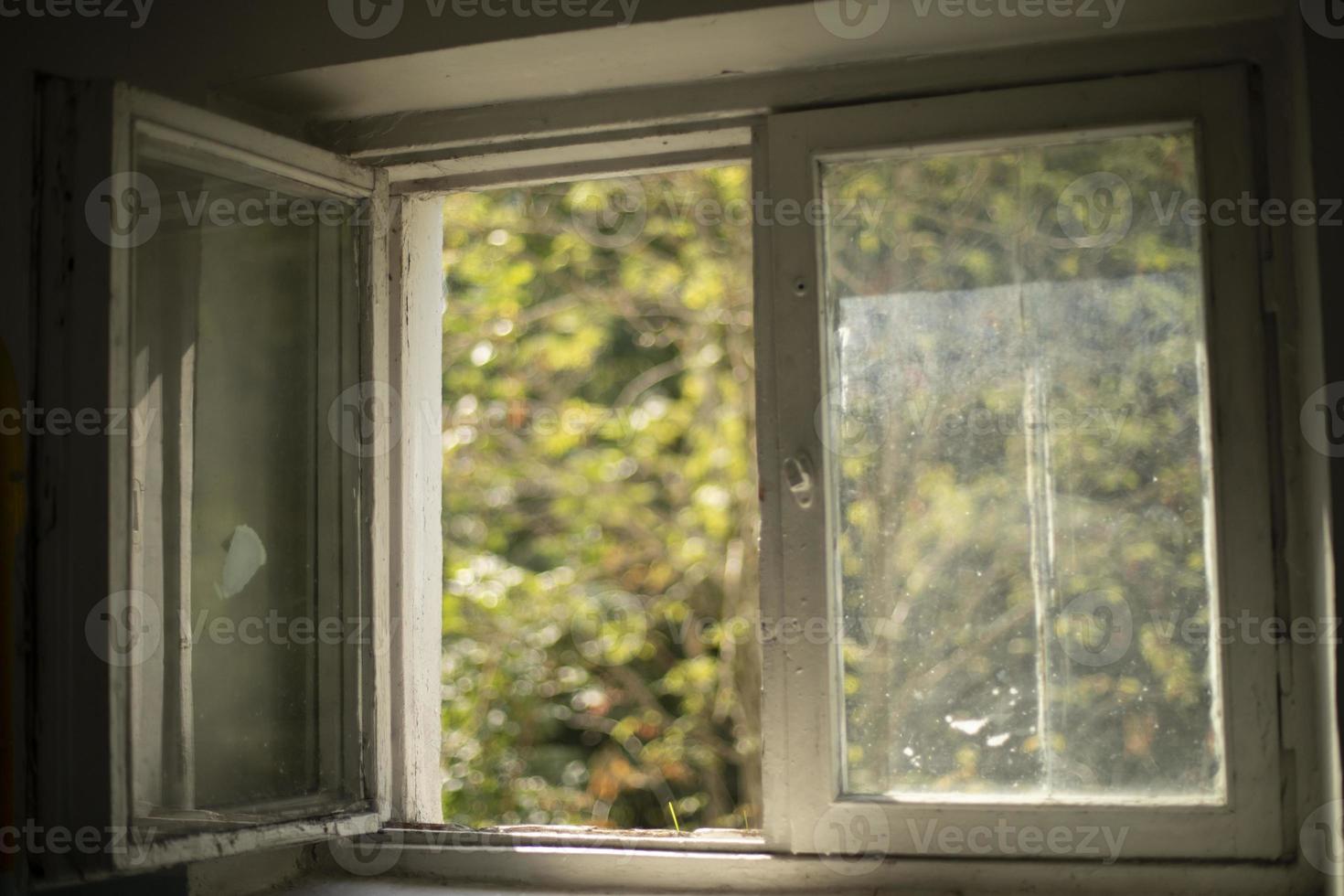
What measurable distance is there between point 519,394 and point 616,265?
66 cm

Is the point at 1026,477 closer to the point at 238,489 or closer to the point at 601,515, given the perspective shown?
the point at 238,489

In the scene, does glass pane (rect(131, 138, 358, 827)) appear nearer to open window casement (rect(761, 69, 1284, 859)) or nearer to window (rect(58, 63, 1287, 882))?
window (rect(58, 63, 1287, 882))

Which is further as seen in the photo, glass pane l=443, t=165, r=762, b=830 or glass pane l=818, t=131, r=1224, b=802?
glass pane l=443, t=165, r=762, b=830

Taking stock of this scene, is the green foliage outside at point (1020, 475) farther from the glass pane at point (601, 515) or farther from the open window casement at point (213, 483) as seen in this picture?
the glass pane at point (601, 515)

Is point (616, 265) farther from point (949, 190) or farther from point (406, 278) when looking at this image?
point (949, 190)

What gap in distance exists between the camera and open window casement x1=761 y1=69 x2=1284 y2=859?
1.50 m

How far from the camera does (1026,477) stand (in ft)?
5.16

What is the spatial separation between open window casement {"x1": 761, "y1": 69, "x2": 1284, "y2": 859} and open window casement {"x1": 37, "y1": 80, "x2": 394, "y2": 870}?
68 cm

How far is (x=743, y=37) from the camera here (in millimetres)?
1562

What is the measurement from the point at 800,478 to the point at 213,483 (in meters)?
0.86

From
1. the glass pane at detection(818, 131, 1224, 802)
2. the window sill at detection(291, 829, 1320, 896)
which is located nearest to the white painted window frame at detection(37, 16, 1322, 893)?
the window sill at detection(291, 829, 1320, 896)

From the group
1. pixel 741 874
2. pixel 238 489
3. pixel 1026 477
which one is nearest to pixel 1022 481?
pixel 1026 477

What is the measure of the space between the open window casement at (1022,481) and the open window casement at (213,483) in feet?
2.24

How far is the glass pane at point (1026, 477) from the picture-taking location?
152 centimetres
